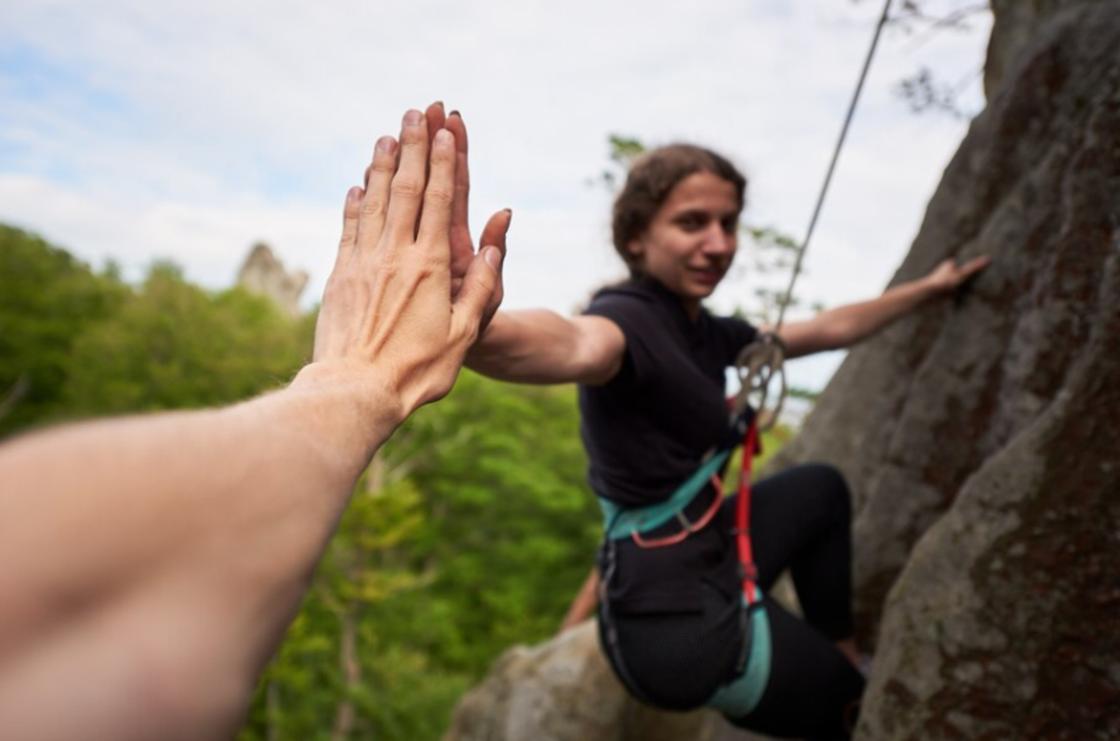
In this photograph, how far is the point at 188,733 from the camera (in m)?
0.67

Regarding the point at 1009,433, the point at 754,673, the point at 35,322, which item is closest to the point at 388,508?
the point at 35,322

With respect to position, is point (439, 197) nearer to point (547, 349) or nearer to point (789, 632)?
point (547, 349)

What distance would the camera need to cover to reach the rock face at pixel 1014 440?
7.03ft

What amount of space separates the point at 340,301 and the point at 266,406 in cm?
38

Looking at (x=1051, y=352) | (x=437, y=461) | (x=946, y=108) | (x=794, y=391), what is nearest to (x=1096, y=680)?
(x=1051, y=352)

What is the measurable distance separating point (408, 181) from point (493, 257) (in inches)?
7.7

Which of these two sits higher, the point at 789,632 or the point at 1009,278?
the point at 1009,278

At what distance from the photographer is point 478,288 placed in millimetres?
1361

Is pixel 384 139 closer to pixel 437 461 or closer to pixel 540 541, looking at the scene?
pixel 540 541

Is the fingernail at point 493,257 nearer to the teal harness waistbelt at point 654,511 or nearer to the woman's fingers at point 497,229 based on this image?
the woman's fingers at point 497,229

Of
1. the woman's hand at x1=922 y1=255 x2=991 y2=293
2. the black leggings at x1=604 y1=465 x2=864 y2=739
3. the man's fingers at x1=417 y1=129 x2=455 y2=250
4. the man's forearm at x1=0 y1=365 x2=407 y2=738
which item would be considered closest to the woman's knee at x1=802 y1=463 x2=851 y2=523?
the black leggings at x1=604 y1=465 x2=864 y2=739

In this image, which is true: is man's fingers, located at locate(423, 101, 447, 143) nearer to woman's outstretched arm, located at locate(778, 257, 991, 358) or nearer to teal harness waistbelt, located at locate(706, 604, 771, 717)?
teal harness waistbelt, located at locate(706, 604, 771, 717)

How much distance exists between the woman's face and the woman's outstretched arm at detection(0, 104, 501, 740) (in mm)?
1985

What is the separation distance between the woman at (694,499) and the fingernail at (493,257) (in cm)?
55
